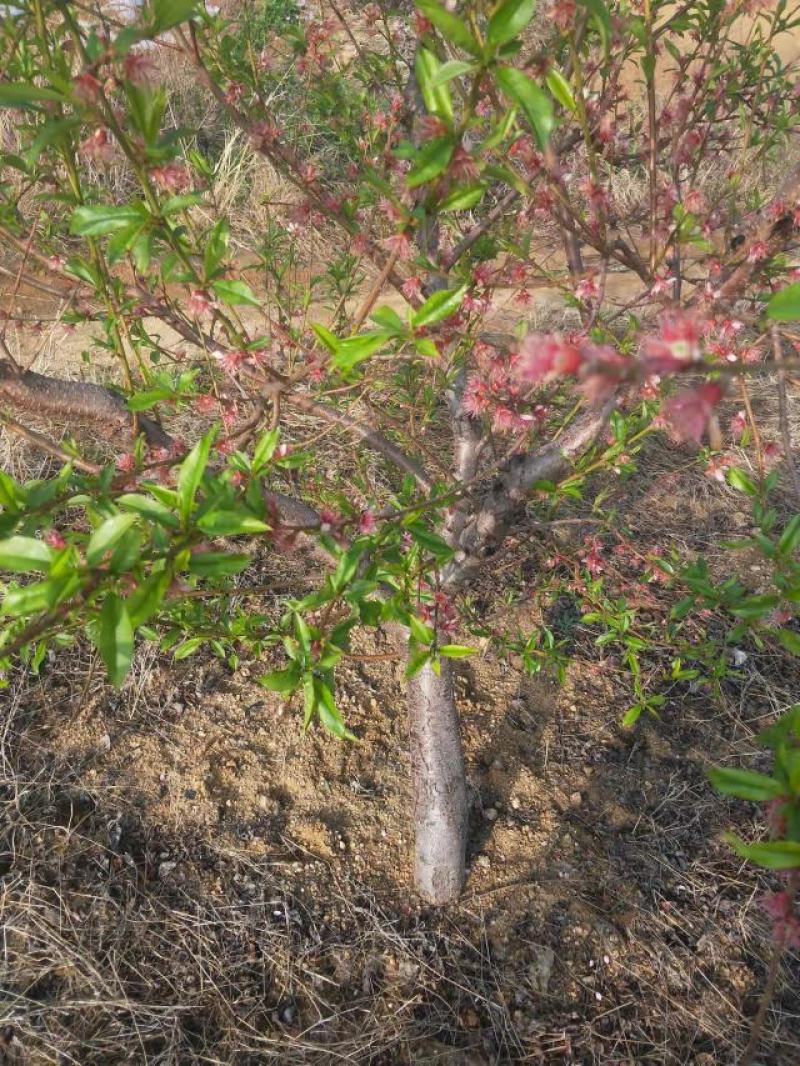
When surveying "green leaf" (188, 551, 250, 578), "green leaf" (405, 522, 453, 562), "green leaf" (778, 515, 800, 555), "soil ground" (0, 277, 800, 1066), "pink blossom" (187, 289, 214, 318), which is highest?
"pink blossom" (187, 289, 214, 318)

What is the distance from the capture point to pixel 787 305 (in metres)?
0.60

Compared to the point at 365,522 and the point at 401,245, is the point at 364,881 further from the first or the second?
the point at 401,245

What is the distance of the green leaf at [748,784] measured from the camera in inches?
27.9

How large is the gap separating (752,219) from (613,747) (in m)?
1.52

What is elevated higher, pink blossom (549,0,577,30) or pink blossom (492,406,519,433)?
pink blossom (549,0,577,30)

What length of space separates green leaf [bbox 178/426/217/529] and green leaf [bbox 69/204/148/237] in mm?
298

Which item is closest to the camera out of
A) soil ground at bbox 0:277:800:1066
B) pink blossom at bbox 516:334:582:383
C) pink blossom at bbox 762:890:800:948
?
pink blossom at bbox 516:334:582:383

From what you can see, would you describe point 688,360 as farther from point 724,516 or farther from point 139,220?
point 724,516

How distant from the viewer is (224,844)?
1968 mm

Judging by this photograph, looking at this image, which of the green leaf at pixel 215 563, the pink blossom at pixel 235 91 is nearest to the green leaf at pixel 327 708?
the green leaf at pixel 215 563

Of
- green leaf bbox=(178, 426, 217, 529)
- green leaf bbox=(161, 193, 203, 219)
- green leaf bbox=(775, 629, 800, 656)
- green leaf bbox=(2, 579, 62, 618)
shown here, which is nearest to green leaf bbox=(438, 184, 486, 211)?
green leaf bbox=(161, 193, 203, 219)

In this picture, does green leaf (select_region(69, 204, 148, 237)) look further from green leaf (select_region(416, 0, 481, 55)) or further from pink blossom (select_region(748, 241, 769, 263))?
pink blossom (select_region(748, 241, 769, 263))

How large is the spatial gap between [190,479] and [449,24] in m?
0.50

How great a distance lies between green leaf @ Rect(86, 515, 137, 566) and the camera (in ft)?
2.34
